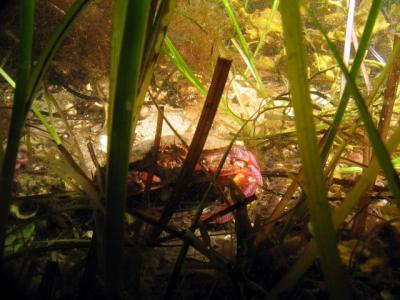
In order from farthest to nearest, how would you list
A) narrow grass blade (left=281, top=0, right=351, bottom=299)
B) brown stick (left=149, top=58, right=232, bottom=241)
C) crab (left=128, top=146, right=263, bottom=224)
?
crab (left=128, top=146, right=263, bottom=224) < brown stick (left=149, top=58, right=232, bottom=241) < narrow grass blade (left=281, top=0, right=351, bottom=299)

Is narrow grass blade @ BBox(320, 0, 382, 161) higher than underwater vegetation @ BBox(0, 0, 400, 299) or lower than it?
higher

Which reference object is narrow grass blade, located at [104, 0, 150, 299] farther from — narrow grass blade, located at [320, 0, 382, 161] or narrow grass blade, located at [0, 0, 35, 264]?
narrow grass blade, located at [320, 0, 382, 161]

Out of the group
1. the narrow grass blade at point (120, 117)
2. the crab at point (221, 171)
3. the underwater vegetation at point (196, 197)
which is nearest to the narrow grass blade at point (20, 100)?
the underwater vegetation at point (196, 197)

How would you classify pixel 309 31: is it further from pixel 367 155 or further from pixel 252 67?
Result: pixel 367 155

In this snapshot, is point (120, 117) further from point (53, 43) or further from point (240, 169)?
point (240, 169)

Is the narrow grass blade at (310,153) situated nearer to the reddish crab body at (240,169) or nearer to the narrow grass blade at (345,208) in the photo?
the narrow grass blade at (345,208)

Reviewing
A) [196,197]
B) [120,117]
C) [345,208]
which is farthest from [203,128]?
[196,197]

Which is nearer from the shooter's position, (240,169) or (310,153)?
(310,153)

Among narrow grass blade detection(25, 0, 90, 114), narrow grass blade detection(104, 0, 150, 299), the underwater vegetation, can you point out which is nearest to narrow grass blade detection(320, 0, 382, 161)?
the underwater vegetation

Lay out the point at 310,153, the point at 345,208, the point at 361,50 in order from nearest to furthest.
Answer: the point at 310,153
the point at 345,208
the point at 361,50
